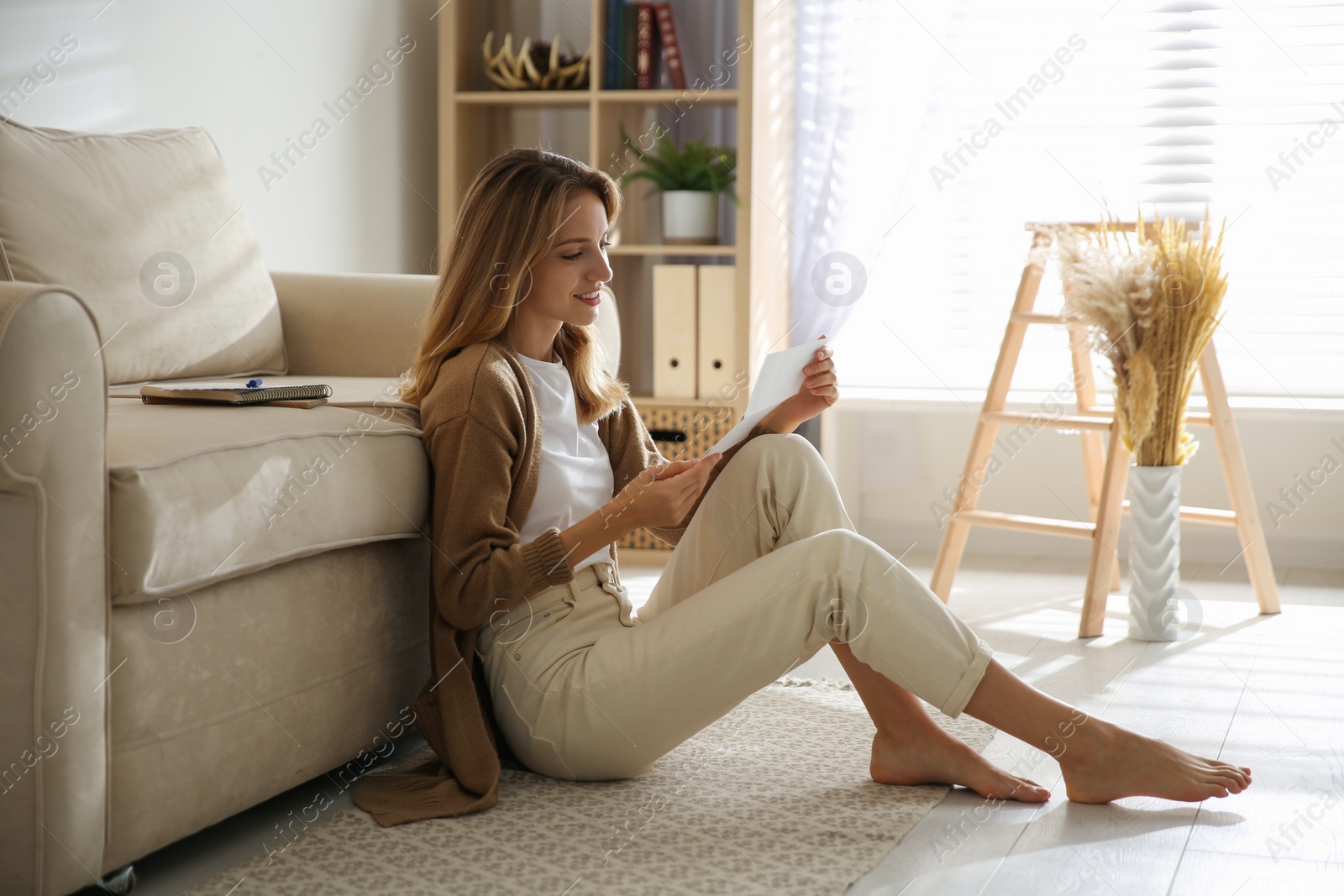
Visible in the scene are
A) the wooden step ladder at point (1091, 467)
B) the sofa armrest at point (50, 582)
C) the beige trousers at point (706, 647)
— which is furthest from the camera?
the wooden step ladder at point (1091, 467)

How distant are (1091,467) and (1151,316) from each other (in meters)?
0.49

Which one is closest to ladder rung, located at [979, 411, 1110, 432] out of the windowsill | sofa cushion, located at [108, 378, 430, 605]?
the windowsill

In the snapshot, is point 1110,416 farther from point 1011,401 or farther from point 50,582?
point 50,582

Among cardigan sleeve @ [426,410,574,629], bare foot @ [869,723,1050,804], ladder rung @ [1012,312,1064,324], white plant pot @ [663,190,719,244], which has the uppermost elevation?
white plant pot @ [663,190,719,244]

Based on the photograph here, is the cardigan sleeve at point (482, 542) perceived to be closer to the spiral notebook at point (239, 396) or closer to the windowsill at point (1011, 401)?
the spiral notebook at point (239, 396)

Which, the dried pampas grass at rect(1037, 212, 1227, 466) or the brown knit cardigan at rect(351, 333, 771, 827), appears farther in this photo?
the dried pampas grass at rect(1037, 212, 1227, 466)

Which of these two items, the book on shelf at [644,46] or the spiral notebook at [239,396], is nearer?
the spiral notebook at [239,396]

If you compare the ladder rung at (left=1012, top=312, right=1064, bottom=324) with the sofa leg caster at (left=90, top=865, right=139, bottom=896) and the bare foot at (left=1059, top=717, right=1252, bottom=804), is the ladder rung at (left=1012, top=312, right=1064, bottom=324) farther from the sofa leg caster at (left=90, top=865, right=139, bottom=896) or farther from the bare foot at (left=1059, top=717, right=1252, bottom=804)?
the sofa leg caster at (left=90, top=865, right=139, bottom=896)

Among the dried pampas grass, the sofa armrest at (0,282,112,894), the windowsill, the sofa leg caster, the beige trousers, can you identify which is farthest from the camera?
A: the windowsill

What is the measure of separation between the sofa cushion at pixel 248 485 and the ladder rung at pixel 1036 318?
1.50m

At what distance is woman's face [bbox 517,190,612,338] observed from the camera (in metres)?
1.54

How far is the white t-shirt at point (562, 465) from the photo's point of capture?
5.09 feet

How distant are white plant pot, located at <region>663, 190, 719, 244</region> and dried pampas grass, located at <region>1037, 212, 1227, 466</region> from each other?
3.54 ft

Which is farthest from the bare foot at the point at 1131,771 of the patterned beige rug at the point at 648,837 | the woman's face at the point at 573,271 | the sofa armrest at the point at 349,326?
the sofa armrest at the point at 349,326
